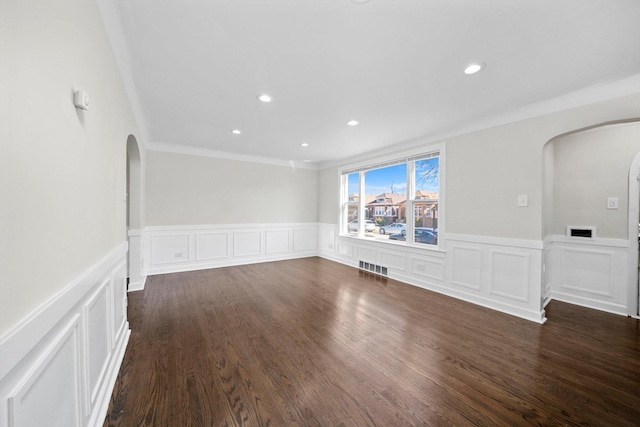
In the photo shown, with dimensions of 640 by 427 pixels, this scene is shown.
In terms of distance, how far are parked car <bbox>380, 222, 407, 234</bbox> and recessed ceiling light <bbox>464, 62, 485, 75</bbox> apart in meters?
2.68

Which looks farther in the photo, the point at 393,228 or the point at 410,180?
the point at 393,228

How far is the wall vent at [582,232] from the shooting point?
3145 millimetres

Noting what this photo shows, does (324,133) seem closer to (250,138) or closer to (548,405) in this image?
(250,138)

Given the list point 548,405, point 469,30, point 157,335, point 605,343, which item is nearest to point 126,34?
point 469,30

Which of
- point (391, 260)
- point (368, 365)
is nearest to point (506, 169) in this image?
point (391, 260)

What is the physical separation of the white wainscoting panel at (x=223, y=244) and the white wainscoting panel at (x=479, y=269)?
2.34 m

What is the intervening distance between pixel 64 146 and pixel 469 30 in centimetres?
242

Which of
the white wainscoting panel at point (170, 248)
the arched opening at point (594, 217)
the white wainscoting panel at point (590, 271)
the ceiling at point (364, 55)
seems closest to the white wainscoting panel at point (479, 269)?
the arched opening at point (594, 217)

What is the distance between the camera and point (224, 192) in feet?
17.1

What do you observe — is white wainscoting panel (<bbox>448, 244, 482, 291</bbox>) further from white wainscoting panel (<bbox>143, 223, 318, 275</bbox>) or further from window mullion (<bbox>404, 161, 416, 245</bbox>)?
white wainscoting panel (<bbox>143, 223, 318, 275</bbox>)

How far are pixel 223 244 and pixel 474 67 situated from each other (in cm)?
500

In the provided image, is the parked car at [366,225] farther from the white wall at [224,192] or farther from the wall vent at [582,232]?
the wall vent at [582,232]

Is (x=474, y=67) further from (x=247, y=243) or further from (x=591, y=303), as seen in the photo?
(x=247, y=243)

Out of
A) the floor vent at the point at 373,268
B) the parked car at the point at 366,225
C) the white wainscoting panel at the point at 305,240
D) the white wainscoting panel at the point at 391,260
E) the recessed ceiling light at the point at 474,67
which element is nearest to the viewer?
the recessed ceiling light at the point at 474,67
